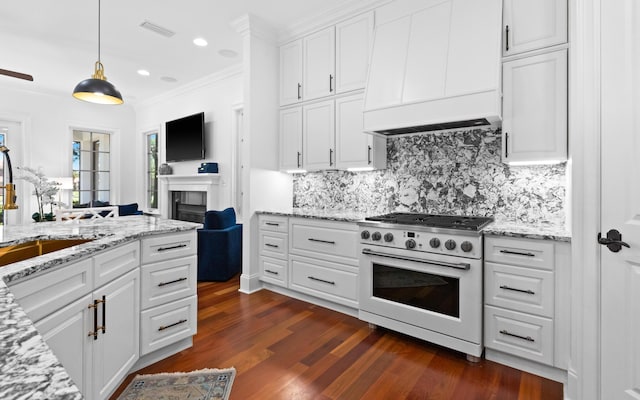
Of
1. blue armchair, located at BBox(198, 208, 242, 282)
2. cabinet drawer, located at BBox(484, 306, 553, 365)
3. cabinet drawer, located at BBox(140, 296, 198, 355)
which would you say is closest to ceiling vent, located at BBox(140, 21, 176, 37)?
blue armchair, located at BBox(198, 208, 242, 282)

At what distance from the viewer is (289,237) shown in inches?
134

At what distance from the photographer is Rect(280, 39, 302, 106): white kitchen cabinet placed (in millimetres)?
3685

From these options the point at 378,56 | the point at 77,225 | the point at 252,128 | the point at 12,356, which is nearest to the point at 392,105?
the point at 378,56

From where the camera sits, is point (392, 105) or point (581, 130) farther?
point (392, 105)

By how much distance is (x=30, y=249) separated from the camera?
5.56 ft

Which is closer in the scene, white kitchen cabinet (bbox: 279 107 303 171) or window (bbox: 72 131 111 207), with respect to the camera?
white kitchen cabinet (bbox: 279 107 303 171)

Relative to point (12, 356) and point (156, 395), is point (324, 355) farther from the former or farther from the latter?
point (12, 356)

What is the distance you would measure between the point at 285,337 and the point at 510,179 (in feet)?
7.27

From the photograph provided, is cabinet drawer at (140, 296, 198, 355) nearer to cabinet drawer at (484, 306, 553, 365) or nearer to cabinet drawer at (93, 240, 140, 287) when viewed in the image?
cabinet drawer at (93, 240, 140, 287)

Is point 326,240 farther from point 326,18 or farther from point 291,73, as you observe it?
point 326,18

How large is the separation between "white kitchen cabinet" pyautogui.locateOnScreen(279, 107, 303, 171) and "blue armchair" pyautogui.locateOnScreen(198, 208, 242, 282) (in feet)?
3.41

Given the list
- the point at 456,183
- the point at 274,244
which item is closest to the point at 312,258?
the point at 274,244

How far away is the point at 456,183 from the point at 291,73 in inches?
86.5

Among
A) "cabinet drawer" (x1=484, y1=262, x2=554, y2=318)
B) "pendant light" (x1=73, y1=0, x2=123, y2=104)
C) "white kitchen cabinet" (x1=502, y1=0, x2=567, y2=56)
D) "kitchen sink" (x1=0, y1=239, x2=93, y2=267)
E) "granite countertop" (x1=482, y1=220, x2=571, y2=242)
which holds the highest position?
"white kitchen cabinet" (x1=502, y1=0, x2=567, y2=56)
